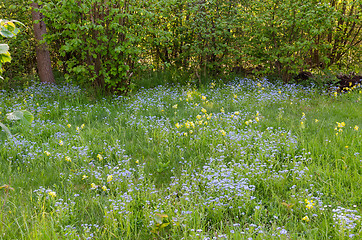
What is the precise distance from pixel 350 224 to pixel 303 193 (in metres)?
0.65

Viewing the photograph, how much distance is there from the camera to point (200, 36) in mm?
8703

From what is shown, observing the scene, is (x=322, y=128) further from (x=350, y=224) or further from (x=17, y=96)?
(x=17, y=96)

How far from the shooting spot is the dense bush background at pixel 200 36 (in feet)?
21.4

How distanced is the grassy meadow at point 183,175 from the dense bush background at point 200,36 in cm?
118

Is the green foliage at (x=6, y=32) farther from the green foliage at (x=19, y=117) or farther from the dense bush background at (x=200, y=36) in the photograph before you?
the dense bush background at (x=200, y=36)

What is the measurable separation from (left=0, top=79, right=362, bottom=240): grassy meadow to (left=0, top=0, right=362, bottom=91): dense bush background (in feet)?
3.87

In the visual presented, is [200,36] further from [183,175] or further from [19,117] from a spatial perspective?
[19,117]

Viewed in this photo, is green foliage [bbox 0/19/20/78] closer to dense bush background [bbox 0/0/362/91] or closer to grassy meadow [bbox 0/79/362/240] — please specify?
grassy meadow [bbox 0/79/362/240]

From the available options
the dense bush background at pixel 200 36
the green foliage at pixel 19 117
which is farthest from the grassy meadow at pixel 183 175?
the dense bush background at pixel 200 36

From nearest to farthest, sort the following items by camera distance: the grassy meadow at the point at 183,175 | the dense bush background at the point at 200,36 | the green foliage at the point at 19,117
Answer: the green foliage at the point at 19,117 → the grassy meadow at the point at 183,175 → the dense bush background at the point at 200,36

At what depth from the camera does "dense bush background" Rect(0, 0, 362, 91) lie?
652 cm

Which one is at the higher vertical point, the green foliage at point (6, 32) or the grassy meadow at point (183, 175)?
the green foliage at point (6, 32)

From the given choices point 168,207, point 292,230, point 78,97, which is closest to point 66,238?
point 168,207

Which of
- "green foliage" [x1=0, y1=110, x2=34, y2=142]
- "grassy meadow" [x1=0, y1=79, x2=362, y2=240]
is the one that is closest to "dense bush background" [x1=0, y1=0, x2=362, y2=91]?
"grassy meadow" [x1=0, y1=79, x2=362, y2=240]
